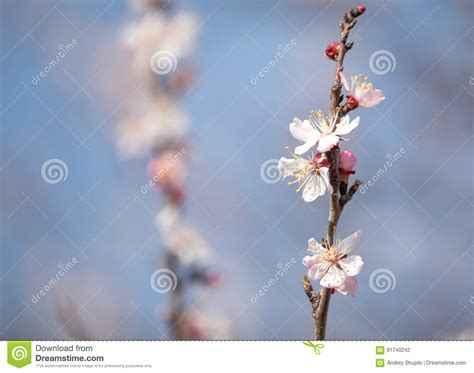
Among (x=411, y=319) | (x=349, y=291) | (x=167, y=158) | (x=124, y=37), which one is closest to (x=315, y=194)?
(x=349, y=291)

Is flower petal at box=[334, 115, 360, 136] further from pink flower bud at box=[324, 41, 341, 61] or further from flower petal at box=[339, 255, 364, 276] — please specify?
flower petal at box=[339, 255, 364, 276]

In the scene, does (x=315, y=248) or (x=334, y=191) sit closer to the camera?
(x=334, y=191)

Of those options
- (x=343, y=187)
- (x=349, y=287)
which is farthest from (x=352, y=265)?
(x=343, y=187)

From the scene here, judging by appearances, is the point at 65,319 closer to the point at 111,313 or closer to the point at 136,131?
the point at 111,313

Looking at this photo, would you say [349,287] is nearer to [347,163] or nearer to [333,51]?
[347,163]

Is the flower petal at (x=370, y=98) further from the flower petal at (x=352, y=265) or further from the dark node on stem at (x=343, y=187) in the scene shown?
the flower petal at (x=352, y=265)

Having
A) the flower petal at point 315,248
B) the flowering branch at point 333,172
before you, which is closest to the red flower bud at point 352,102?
the flowering branch at point 333,172
